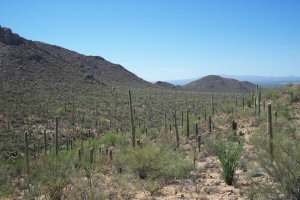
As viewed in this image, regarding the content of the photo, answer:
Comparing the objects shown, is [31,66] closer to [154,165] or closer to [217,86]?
[154,165]

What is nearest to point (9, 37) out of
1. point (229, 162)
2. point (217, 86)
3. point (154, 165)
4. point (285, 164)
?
point (217, 86)

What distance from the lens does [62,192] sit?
986 centimetres

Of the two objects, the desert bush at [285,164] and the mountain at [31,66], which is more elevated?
the mountain at [31,66]

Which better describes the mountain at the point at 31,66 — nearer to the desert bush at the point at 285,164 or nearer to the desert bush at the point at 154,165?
the desert bush at the point at 154,165

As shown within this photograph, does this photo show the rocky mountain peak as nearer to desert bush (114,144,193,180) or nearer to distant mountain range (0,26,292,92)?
distant mountain range (0,26,292,92)

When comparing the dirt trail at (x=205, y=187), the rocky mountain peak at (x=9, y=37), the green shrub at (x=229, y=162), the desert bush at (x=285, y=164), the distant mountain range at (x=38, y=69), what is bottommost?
the dirt trail at (x=205, y=187)

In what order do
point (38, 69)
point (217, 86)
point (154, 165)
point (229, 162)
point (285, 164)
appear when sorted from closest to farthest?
point (285, 164) < point (229, 162) < point (154, 165) < point (38, 69) < point (217, 86)

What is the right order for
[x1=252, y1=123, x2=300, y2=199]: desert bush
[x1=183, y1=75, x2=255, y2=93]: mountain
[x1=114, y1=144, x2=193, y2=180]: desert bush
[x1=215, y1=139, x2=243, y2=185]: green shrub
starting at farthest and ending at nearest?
[x1=183, y1=75, x2=255, y2=93]: mountain < [x1=114, y1=144, x2=193, y2=180]: desert bush < [x1=215, y1=139, x2=243, y2=185]: green shrub < [x1=252, y1=123, x2=300, y2=199]: desert bush

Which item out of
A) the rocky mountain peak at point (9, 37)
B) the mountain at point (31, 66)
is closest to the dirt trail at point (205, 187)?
the mountain at point (31, 66)

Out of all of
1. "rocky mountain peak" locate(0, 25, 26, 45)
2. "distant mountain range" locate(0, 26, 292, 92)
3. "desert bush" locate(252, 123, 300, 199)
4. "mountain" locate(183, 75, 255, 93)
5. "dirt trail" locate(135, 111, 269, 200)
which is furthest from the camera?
"mountain" locate(183, 75, 255, 93)

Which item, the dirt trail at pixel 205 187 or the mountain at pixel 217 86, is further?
the mountain at pixel 217 86

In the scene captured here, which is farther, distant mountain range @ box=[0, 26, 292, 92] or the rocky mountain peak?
the rocky mountain peak

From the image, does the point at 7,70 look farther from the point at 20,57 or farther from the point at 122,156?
the point at 122,156

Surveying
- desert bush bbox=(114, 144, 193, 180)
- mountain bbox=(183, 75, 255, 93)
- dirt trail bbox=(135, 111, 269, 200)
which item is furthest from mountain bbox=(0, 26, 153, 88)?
dirt trail bbox=(135, 111, 269, 200)
